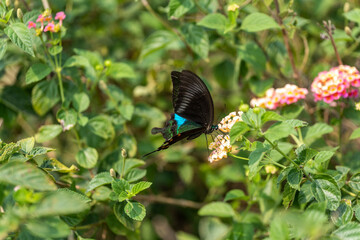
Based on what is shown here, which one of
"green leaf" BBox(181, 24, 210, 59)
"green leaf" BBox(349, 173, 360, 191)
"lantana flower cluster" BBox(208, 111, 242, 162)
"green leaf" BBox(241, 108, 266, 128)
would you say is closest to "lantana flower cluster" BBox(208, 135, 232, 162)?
"lantana flower cluster" BBox(208, 111, 242, 162)

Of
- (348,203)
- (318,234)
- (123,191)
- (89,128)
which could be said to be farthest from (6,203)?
(348,203)

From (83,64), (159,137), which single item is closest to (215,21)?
(83,64)

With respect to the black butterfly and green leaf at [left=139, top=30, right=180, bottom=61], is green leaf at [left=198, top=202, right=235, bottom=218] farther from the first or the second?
green leaf at [left=139, top=30, right=180, bottom=61]

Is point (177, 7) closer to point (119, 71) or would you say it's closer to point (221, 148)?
point (119, 71)

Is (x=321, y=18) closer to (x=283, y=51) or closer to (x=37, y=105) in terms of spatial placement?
(x=283, y=51)

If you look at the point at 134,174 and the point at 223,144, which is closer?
the point at 223,144

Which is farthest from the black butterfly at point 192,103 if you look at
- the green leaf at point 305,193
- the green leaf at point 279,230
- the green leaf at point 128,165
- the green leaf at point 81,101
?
the green leaf at point 279,230

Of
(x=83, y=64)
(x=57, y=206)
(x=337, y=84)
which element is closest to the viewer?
(x=57, y=206)

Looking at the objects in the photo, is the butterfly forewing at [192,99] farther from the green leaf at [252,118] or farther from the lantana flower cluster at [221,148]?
the green leaf at [252,118]
